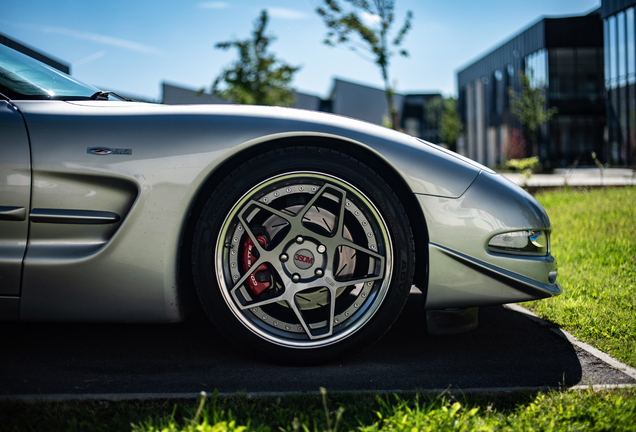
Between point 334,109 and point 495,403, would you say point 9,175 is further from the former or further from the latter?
point 334,109

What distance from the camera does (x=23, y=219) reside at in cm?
158

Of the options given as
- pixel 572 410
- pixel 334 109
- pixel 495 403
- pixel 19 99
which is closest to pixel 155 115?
pixel 19 99

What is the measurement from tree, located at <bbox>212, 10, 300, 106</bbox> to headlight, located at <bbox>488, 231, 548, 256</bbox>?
1748cm

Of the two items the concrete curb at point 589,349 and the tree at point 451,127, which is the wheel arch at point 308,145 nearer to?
the concrete curb at point 589,349

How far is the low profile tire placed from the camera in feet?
5.45

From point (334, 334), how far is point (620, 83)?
1209 inches

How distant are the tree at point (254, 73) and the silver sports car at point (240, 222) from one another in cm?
1721

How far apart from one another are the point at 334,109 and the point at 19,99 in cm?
3944

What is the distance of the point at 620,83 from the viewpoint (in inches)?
1006

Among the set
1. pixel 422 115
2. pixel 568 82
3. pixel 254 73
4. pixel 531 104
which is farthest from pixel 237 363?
pixel 422 115

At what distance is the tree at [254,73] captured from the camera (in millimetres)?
18422

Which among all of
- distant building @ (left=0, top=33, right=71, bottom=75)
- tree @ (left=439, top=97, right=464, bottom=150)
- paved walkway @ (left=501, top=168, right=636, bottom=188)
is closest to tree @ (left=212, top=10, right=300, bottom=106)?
paved walkway @ (left=501, top=168, right=636, bottom=188)

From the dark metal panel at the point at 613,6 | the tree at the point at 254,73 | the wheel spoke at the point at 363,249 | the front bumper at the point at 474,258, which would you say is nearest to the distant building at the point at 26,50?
the wheel spoke at the point at 363,249

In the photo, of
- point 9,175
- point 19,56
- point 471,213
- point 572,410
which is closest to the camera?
point 572,410
